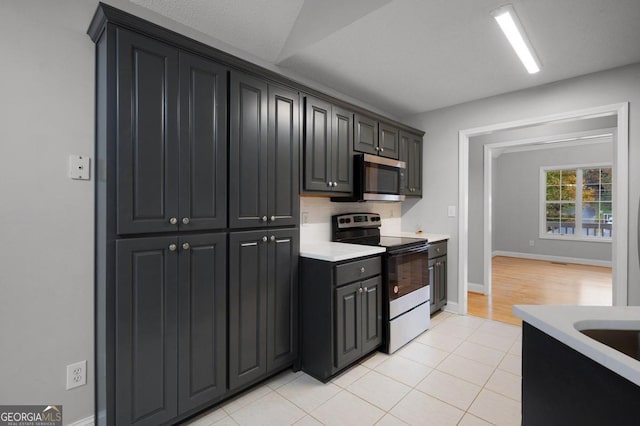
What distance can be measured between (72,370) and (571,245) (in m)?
8.37

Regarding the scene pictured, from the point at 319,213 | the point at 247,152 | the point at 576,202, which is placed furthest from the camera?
the point at 576,202

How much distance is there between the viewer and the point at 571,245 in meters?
6.51

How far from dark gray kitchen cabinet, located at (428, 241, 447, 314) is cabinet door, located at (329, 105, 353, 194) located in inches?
52.0

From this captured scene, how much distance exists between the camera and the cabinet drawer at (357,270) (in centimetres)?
215

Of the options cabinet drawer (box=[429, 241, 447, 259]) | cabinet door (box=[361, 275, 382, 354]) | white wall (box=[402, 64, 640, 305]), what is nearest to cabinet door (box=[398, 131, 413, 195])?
white wall (box=[402, 64, 640, 305])

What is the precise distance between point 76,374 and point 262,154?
161 centimetres

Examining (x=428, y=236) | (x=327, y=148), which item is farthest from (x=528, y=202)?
(x=327, y=148)

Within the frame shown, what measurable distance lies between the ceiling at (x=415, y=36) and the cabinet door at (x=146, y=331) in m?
1.54

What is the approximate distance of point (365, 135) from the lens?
9.61ft

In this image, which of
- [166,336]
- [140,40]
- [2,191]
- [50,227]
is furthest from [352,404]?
[140,40]

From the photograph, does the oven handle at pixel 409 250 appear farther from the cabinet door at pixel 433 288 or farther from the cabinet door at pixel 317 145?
the cabinet door at pixel 317 145

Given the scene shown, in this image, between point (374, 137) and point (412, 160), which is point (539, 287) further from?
point (374, 137)

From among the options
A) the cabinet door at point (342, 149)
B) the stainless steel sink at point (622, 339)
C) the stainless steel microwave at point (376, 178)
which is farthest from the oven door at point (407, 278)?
the stainless steel sink at point (622, 339)

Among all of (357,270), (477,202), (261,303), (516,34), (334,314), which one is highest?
(516,34)
